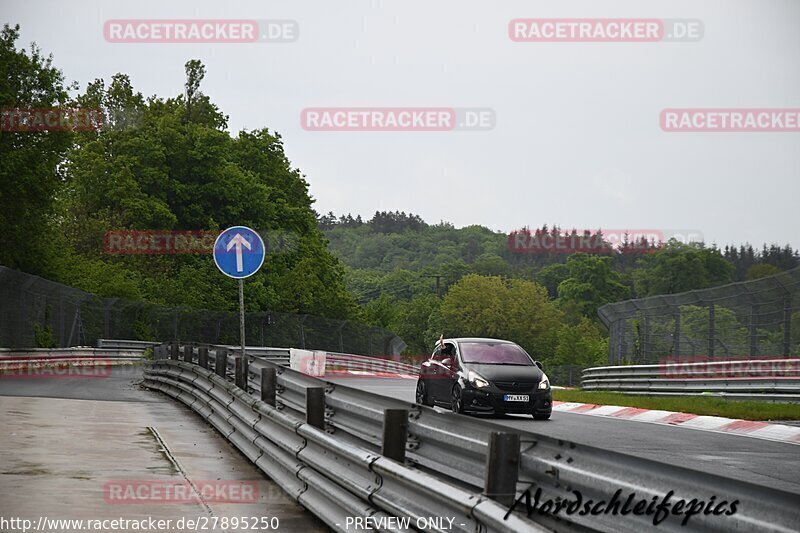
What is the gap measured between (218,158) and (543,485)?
221ft

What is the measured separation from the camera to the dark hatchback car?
18.9 metres

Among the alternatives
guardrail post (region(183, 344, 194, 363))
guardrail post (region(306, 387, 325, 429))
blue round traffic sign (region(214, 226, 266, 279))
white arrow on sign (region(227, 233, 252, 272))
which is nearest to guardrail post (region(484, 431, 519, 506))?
guardrail post (region(306, 387, 325, 429))

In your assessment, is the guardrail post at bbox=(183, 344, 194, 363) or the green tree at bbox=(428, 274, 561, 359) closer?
the guardrail post at bbox=(183, 344, 194, 363)

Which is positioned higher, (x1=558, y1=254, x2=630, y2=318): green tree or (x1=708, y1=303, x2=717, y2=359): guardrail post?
(x1=558, y1=254, x2=630, y2=318): green tree

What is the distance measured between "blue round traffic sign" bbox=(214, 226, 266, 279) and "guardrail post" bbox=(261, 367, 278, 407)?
3.45 m

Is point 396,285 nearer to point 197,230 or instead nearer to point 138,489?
point 197,230

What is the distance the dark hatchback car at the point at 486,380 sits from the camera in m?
18.9

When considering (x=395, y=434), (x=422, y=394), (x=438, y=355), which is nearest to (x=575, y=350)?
(x=422, y=394)

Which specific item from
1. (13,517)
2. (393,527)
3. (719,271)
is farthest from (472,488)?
(719,271)

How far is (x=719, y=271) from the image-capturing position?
16475 cm

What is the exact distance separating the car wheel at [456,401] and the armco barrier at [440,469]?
7.24 m

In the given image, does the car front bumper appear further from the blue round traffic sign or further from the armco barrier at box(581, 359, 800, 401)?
the armco barrier at box(581, 359, 800, 401)

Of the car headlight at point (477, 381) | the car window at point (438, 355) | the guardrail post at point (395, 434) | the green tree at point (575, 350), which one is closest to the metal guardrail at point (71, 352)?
the car window at point (438, 355)

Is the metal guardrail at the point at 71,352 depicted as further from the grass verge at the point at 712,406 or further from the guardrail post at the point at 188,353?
the grass verge at the point at 712,406
